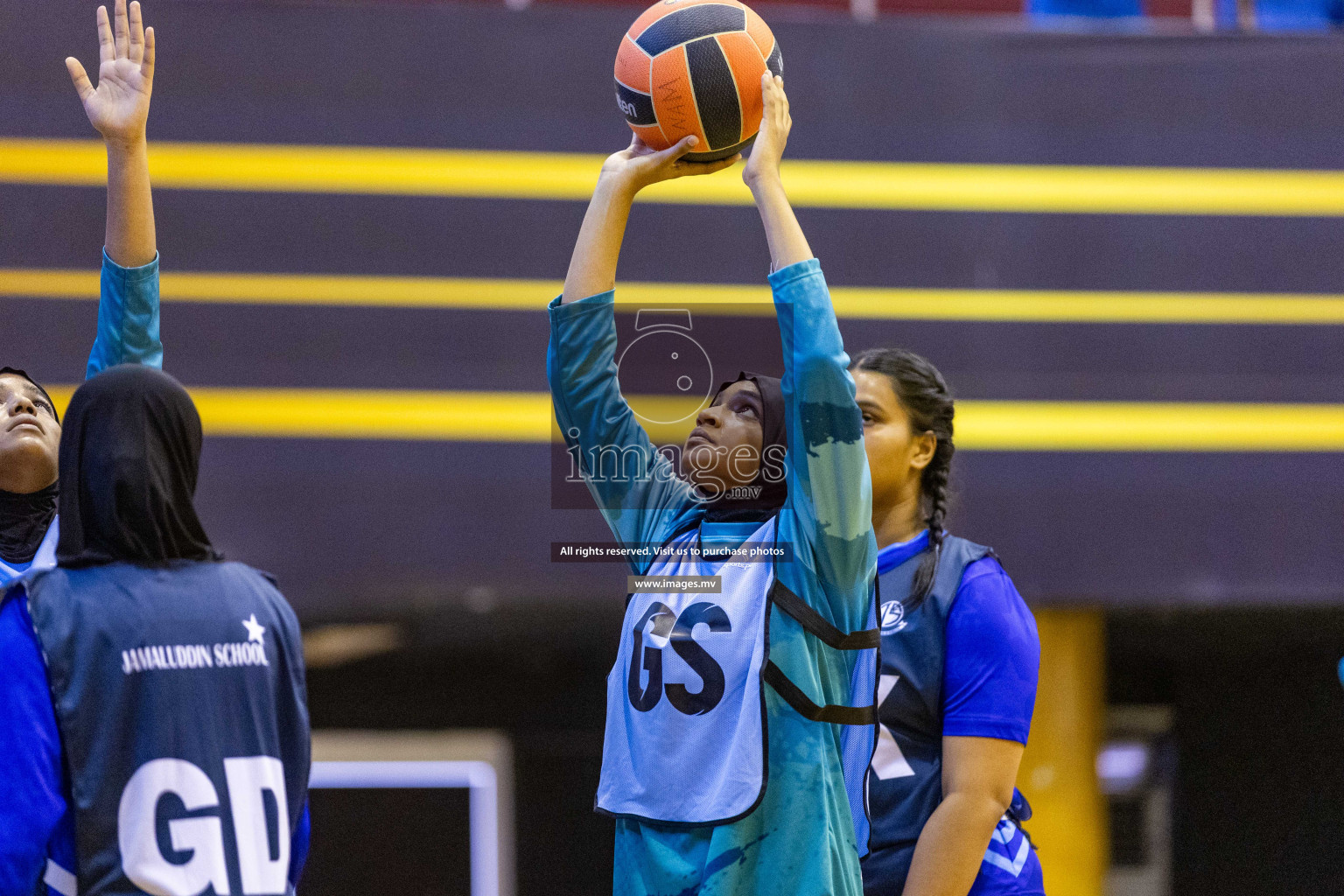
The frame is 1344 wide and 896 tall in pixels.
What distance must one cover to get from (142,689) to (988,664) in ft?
4.61

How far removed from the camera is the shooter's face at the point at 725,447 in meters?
2.18

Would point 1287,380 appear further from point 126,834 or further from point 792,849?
point 126,834

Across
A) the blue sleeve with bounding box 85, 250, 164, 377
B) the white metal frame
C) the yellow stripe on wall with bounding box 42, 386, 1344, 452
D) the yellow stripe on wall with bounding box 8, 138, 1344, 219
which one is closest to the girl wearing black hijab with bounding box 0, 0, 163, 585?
the blue sleeve with bounding box 85, 250, 164, 377

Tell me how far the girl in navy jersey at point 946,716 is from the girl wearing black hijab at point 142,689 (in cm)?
104

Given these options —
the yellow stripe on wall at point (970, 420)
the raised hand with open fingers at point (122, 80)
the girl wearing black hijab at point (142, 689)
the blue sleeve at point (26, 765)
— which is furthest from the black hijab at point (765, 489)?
the yellow stripe on wall at point (970, 420)

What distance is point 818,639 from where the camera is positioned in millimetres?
2039

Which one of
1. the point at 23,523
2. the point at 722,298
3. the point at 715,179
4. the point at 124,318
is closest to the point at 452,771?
the point at 722,298

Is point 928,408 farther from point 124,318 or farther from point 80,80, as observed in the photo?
point 80,80

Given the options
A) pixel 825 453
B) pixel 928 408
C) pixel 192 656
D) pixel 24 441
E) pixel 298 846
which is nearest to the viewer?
pixel 192 656

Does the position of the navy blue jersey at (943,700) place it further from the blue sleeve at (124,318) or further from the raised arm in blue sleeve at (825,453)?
the blue sleeve at (124,318)

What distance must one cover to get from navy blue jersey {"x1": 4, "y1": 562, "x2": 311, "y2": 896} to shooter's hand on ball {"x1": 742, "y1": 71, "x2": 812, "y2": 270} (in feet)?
3.13

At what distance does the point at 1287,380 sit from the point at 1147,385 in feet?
1.81

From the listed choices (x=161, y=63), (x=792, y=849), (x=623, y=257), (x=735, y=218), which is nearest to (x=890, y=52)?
(x=735, y=218)

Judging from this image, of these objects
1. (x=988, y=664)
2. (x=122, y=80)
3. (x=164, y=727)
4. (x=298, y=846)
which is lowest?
(x=298, y=846)
